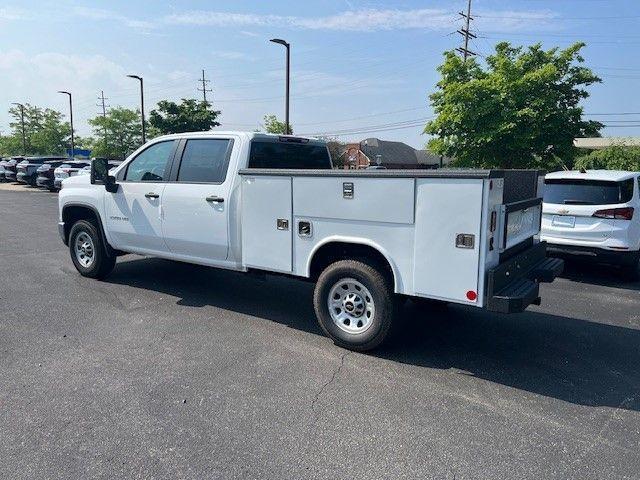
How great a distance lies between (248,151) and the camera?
18.0ft

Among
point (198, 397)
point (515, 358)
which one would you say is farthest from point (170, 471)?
point (515, 358)

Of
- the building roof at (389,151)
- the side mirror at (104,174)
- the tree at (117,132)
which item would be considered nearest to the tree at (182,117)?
the tree at (117,132)

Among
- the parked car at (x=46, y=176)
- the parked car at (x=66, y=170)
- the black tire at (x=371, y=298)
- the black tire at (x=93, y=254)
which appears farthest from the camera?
the parked car at (x=46, y=176)

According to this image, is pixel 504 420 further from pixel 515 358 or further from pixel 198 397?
pixel 198 397

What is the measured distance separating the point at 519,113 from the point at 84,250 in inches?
556

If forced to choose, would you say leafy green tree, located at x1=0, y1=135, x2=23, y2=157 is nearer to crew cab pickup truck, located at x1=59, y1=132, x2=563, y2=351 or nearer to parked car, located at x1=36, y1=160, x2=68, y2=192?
parked car, located at x1=36, y1=160, x2=68, y2=192

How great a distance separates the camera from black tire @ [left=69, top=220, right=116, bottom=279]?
7.05 metres

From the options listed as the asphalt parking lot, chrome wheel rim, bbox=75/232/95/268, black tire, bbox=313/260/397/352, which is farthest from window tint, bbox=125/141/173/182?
black tire, bbox=313/260/397/352

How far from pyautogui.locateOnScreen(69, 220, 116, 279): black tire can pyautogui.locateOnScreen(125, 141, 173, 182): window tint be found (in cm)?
108

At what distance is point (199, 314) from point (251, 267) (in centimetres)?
100

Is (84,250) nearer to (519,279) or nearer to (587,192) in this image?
(519,279)

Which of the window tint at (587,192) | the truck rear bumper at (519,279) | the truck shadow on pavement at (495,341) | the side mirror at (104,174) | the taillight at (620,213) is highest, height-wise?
the side mirror at (104,174)

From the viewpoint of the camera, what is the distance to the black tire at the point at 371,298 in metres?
4.48

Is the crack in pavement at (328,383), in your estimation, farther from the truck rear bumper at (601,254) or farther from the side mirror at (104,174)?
the truck rear bumper at (601,254)
